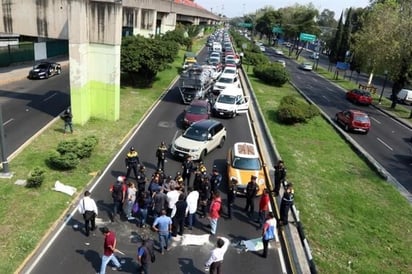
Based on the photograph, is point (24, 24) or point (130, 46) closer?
point (24, 24)

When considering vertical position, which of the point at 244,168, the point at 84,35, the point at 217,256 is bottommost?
the point at 244,168

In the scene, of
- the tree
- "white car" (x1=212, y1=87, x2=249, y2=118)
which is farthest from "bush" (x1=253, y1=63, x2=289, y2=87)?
"white car" (x1=212, y1=87, x2=249, y2=118)

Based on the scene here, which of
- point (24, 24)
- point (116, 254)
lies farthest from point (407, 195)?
point (24, 24)

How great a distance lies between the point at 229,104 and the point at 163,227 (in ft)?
61.7

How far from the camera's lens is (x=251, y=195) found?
14.6m

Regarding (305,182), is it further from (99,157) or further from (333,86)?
(333,86)

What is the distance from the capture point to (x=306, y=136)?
2675cm

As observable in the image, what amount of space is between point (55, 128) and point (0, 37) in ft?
101

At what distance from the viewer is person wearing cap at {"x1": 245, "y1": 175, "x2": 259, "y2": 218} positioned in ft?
47.4

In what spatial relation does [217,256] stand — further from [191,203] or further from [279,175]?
[279,175]

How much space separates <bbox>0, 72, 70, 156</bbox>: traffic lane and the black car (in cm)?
72

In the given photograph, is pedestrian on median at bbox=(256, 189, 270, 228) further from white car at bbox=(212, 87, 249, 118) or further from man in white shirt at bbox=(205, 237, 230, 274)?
white car at bbox=(212, 87, 249, 118)

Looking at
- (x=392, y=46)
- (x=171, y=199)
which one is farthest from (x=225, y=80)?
(x=171, y=199)

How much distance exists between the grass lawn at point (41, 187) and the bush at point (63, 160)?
0.32m
